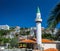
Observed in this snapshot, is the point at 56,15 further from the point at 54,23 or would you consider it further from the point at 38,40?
the point at 38,40

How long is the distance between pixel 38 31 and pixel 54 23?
78.4 feet

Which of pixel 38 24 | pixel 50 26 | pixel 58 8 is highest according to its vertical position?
pixel 38 24

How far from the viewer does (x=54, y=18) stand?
10055 millimetres

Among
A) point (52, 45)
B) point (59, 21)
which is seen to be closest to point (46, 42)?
point (52, 45)

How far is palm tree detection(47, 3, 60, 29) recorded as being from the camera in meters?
9.87

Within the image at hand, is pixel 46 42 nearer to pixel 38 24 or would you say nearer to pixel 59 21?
pixel 38 24

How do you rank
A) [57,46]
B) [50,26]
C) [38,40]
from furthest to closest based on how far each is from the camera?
1. [38,40]
2. [57,46]
3. [50,26]

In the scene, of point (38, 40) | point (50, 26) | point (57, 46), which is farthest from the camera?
point (38, 40)

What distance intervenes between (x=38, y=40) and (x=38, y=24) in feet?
7.57

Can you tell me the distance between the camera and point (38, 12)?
33156 millimetres

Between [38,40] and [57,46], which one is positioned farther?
[38,40]

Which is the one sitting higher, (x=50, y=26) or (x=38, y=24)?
(x=38, y=24)

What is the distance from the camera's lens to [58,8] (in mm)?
10273

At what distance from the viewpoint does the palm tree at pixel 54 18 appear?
32.4ft
